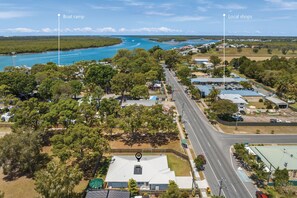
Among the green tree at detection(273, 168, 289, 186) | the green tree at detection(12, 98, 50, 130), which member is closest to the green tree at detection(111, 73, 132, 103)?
the green tree at detection(12, 98, 50, 130)

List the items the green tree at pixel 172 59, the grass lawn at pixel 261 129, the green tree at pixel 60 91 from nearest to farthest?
1. the grass lawn at pixel 261 129
2. the green tree at pixel 60 91
3. the green tree at pixel 172 59

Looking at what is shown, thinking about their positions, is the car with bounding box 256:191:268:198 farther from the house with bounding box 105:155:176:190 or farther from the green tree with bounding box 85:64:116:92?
the green tree with bounding box 85:64:116:92

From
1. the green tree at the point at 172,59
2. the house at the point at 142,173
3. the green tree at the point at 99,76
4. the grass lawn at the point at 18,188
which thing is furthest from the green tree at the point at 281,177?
the green tree at the point at 172,59

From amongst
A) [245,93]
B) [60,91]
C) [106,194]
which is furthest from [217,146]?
[60,91]

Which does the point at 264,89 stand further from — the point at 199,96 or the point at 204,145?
the point at 204,145

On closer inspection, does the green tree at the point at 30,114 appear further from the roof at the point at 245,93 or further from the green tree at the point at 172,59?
the green tree at the point at 172,59

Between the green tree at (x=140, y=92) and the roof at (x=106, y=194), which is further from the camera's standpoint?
the green tree at (x=140, y=92)

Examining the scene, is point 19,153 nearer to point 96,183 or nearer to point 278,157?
point 96,183
